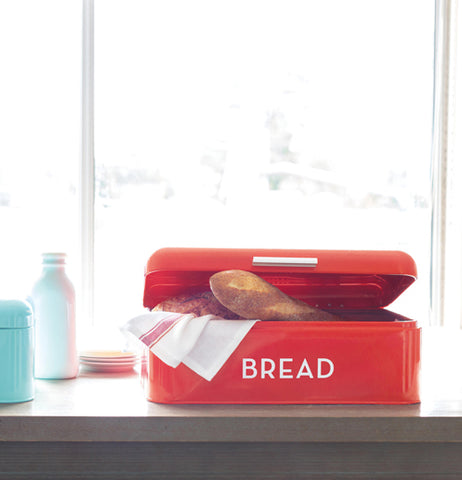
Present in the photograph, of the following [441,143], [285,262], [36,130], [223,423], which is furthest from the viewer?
[441,143]

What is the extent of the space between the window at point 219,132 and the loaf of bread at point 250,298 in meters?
1.79

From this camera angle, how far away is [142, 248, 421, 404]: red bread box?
88 cm

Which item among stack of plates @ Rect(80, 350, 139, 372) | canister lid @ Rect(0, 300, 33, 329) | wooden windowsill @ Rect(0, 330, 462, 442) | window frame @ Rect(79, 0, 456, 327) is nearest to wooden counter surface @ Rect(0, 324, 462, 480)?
wooden windowsill @ Rect(0, 330, 462, 442)

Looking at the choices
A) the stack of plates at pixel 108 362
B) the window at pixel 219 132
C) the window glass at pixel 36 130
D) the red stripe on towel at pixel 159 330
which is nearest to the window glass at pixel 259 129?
the window at pixel 219 132

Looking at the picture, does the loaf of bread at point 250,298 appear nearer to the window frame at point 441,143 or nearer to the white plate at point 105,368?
the white plate at point 105,368

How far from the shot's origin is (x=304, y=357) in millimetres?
887

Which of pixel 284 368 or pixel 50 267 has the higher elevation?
pixel 50 267

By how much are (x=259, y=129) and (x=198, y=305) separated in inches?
72.6

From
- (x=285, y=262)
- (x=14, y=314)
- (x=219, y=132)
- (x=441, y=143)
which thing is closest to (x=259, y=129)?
(x=219, y=132)

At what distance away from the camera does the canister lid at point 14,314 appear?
2.85 ft

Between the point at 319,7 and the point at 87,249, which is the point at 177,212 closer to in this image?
the point at 87,249

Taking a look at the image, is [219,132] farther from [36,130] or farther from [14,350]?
[14,350]

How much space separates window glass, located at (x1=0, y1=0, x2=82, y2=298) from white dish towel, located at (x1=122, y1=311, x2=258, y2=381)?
184 centimetres

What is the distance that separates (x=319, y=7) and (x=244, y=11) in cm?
34
